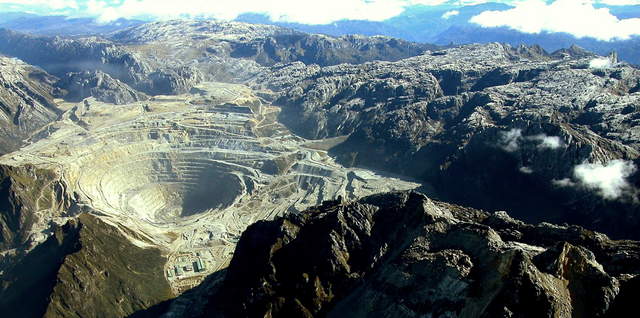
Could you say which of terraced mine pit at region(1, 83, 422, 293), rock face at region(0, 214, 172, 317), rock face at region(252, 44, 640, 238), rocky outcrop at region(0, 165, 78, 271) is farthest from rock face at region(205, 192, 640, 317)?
rocky outcrop at region(0, 165, 78, 271)

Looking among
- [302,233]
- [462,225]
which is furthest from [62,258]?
[462,225]

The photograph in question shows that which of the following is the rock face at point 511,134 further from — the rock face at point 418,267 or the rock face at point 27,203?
the rock face at point 27,203

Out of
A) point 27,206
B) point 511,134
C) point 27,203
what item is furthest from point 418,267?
point 27,203

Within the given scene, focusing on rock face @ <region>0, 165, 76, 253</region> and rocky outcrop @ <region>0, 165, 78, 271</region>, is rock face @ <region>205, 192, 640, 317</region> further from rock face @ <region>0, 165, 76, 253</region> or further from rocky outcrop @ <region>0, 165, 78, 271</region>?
rock face @ <region>0, 165, 76, 253</region>

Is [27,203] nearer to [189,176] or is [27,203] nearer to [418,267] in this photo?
[189,176]

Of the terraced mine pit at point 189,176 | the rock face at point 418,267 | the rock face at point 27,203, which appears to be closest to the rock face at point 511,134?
the terraced mine pit at point 189,176

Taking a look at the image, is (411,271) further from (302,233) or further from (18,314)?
(18,314)
